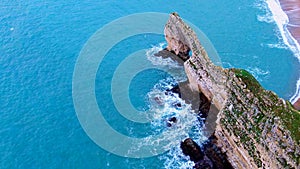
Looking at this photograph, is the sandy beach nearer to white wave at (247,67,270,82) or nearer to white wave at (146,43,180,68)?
white wave at (247,67,270,82)

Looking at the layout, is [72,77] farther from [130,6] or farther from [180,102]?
[130,6]

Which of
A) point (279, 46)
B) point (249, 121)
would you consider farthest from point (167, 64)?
point (249, 121)

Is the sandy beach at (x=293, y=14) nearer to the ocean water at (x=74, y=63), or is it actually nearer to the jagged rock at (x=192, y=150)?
the ocean water at (x=74, y=63)

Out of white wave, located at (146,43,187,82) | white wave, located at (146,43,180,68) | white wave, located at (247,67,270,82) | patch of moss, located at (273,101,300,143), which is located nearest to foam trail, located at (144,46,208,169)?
white wave, located at (146,43,187,82)

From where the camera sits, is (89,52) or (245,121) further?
(89,52)

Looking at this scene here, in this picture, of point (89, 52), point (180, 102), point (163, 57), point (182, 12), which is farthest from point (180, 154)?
point (182, 12)

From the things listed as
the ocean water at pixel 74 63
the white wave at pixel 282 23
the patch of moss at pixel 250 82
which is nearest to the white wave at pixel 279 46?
the ocean water at pixel 74 63
